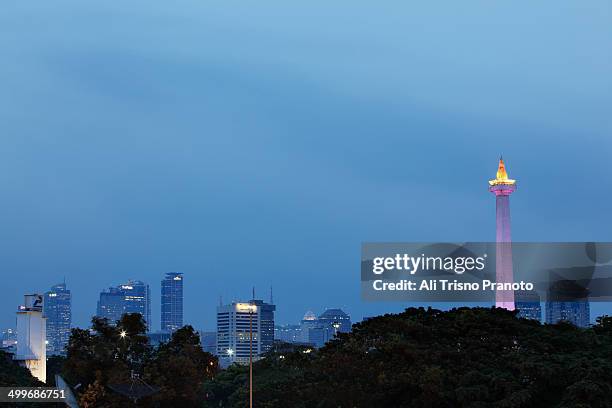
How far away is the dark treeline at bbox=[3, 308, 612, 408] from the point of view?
3419 cm

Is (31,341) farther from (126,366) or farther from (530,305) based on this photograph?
(530,305)

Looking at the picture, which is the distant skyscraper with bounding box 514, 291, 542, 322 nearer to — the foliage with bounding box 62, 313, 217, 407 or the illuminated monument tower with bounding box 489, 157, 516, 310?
the illuminated monument tower with bounding box 489, 157, 516, 310

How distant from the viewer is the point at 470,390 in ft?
113

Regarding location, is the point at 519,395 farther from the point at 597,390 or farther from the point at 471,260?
the point at 471,260

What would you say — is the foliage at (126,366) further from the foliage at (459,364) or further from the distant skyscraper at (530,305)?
the distant skyscraper at (530,305)

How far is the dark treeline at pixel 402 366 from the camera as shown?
3419 centimetres

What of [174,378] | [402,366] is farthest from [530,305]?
[402,366]

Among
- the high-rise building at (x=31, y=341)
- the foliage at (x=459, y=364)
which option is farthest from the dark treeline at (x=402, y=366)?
the high-rise building at (x=31, y=341)

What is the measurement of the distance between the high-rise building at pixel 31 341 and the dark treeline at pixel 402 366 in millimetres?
9232

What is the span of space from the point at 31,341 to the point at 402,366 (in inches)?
1206

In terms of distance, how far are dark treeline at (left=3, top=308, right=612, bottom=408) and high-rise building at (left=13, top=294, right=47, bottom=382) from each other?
923 centimetres

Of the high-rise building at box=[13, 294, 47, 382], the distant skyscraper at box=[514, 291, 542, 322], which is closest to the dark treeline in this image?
the high-rise building at box=[13, 294, 47, 382]

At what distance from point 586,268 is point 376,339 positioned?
2755cm

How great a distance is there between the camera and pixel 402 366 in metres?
38.3
